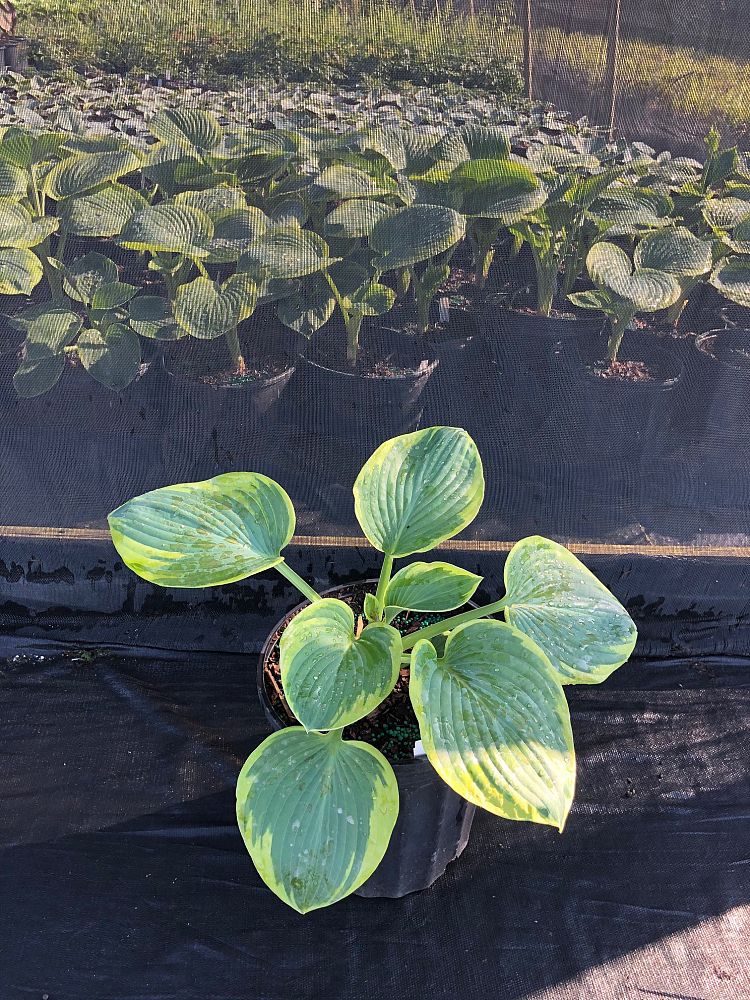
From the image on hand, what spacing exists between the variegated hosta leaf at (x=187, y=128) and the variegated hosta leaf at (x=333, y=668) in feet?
3.00

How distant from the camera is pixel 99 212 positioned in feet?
4.02

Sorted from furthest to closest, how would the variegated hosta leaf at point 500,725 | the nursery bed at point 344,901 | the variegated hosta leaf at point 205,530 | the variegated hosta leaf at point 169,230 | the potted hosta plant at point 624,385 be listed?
the potted hosta plant at point 624,385, the variegated hosta leaf at point 169,230, the nursery bed at point 344,901, the variegated hosta leaf at point 205,530, the variegated hosta leaf at point 500,725

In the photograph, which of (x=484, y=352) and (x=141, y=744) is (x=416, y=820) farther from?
(x=484, y=352)

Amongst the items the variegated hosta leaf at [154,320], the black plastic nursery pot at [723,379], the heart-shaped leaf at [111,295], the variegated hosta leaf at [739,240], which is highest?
the variegated hosta leaf at [739,240]

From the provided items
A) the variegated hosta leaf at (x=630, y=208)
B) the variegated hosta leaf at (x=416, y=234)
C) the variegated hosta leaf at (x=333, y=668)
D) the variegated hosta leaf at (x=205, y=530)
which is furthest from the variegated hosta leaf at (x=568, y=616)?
the variegated hosta leaf at (x=630, y=208)

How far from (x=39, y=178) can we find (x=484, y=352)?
0.85 metres

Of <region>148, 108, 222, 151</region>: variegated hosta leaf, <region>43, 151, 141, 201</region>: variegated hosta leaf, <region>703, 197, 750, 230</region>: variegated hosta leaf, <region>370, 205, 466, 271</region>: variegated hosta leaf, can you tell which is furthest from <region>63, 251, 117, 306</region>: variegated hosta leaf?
<region>703, 197, 750, 230</region>: variegated hosta leaf

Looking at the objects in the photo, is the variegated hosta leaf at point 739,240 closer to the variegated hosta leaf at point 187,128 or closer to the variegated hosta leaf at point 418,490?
the variegated hosta leaf at point 418,490

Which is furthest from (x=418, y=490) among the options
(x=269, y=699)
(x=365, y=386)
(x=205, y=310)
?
(x=205, y=310)

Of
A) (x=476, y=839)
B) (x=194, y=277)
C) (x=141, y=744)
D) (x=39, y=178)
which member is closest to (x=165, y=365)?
(x=194, y=277)

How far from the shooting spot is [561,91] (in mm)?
1229

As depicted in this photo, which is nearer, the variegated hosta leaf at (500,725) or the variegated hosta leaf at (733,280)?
the variegated hosta leaf at (500,725)

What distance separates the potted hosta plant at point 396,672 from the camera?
65 centimetres

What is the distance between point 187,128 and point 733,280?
100 centimetres
